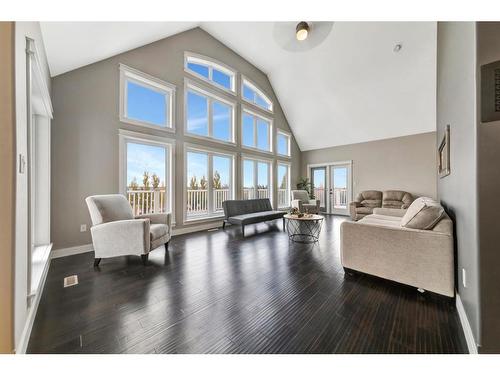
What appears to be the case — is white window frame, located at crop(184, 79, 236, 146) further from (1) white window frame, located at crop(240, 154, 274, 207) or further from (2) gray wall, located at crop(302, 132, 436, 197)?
(2) gray wall, located at crop(302, 132, 436, 197)

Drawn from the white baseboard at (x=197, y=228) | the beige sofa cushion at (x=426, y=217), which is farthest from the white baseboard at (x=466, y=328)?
the white baseboard at (x=197, y=228)

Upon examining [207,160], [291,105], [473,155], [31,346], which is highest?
[291,105]

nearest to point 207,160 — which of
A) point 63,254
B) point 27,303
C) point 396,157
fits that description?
point 63,254

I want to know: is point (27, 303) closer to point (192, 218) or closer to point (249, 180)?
point (192, 218)

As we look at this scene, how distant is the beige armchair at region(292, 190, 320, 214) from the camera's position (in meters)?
6.22

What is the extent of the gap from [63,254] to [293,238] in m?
3.74

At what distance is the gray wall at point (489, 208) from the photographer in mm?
1072

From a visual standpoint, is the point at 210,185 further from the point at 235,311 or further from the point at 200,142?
the point at 235,311

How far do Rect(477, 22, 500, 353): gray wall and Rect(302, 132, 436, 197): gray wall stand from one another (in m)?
5.95

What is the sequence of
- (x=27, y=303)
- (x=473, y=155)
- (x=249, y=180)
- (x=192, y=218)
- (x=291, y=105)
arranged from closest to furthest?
(x=473, y=155) < (x=27, y=303) < (x=192, y=218) < (x=249, y=180) < (x=291, y=105)

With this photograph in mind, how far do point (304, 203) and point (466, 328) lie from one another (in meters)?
5.65

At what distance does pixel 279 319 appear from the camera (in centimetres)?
147

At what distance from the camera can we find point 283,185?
751 cm

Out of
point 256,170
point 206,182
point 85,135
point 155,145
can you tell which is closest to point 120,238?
point 85,135
